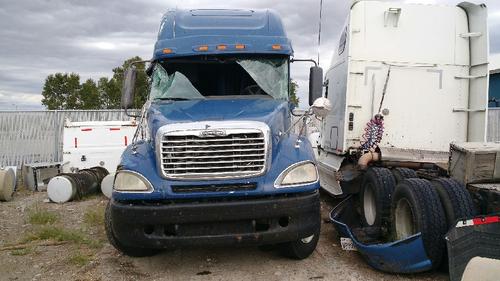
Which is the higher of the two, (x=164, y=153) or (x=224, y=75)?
(x=224, y=75)

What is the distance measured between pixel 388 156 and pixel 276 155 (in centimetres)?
268

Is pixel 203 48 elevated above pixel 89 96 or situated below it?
below

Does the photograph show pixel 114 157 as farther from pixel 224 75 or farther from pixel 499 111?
pixel 499 111

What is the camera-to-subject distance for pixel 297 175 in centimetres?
498

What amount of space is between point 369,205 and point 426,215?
6.56 feet

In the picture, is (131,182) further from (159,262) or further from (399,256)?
(399,256)

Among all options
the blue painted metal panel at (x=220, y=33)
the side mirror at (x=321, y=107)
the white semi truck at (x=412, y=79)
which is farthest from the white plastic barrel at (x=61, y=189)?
the side mirror at (x=321, y=107)

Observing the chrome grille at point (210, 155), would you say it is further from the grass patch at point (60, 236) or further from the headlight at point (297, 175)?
the grass patch at point (60, 236)

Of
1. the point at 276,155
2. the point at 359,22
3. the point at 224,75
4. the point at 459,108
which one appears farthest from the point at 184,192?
the point at 459,108

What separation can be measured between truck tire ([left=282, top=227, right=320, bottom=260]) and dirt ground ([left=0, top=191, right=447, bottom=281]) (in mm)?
95

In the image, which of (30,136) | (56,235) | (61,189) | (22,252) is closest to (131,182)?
(22,252)

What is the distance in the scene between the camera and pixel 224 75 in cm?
669

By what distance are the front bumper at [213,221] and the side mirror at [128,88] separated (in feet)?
6.47

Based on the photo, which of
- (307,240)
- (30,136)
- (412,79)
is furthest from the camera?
(30,136)
